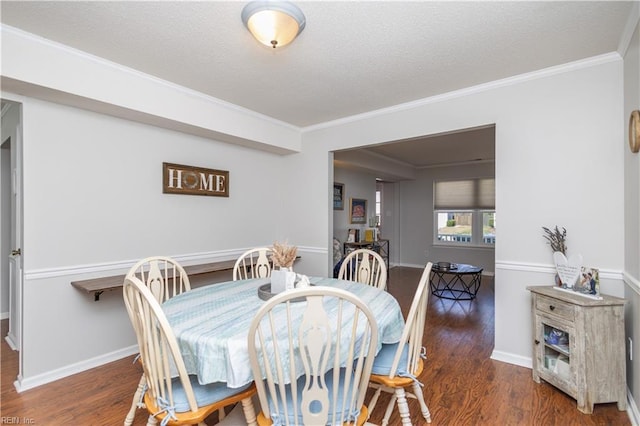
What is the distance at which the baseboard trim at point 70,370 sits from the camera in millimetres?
2285

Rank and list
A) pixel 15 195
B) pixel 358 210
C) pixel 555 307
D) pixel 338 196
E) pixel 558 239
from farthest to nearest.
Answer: pixel 358 210 < pixel 338 196 < pixel 15 195 < pixel 558 239 < pixel 555 307

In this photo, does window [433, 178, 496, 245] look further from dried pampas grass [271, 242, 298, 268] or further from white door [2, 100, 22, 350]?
white door [2, 100, 22, 350]

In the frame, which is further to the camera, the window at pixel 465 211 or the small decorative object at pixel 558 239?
the window at pixel 465 211

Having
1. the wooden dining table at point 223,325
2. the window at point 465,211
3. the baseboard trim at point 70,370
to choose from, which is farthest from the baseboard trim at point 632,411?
the window at point 465,211

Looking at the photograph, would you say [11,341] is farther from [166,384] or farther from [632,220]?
[632,220]

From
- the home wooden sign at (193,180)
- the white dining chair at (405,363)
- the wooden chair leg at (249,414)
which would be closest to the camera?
the wooden chair leg at (249,414)

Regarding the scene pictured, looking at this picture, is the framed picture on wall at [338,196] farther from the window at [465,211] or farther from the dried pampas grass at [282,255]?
the dried pampas grass at [282,255]

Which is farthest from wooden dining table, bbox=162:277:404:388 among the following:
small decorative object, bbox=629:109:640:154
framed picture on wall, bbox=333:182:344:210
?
framed picture on wall, bbox=333:182:344:210

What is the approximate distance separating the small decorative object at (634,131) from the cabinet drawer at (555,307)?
1.09 metres

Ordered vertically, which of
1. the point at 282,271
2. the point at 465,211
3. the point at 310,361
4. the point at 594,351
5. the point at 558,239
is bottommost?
the point at 594,351

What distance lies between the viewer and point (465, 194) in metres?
7.03

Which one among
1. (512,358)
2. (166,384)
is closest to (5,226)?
(166,384)

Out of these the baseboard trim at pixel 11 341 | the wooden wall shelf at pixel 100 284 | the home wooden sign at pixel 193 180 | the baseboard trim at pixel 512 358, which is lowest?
the baseboard trim at pixel 512 358

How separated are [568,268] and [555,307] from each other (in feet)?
1.04
